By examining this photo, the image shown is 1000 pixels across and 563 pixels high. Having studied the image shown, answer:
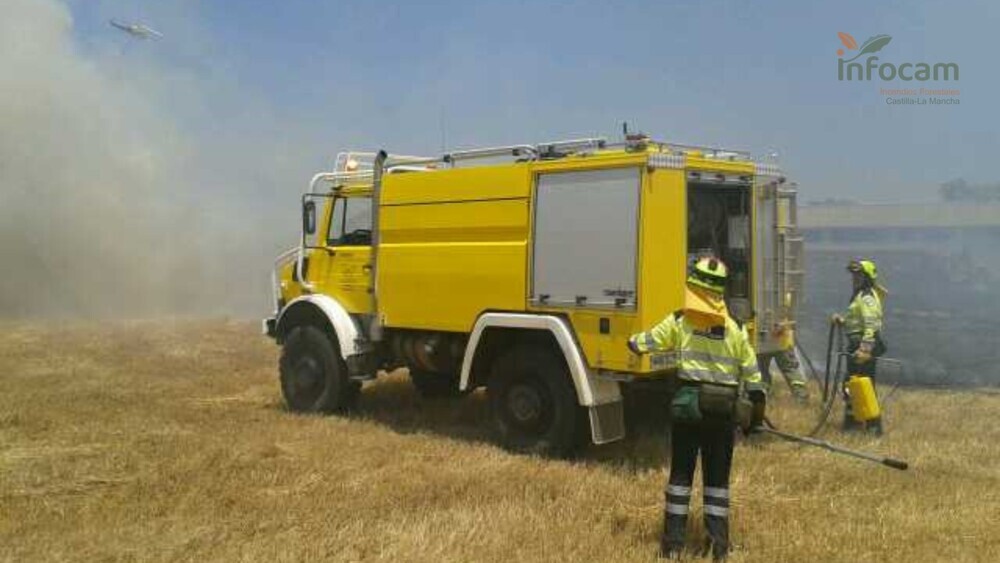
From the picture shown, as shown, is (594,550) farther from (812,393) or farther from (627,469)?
Answer: (812,393)

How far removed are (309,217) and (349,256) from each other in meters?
0.74

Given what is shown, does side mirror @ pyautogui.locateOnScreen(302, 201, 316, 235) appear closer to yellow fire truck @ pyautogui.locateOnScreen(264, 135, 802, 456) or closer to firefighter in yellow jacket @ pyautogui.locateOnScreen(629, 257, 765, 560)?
yellow fire truck @ pyautogui.locateOnScreen(264, 135, 802, 456)

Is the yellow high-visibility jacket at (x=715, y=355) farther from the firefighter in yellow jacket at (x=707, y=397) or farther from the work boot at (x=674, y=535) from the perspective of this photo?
the work boot at (x=674, y=535)

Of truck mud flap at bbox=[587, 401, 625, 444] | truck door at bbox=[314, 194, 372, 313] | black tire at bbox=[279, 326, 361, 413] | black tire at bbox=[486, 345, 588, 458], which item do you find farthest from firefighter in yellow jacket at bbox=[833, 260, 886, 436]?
black tire at bbox=[279, 326, 361, 413]

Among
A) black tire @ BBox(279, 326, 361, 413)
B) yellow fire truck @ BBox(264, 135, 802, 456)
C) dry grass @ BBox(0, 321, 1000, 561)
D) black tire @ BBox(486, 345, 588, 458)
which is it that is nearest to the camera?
dry grass @ BBox(0, 321, 1000, 561)

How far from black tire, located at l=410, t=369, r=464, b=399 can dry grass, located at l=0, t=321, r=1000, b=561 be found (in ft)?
1.15

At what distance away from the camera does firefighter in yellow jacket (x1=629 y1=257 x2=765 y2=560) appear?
17.4 ft

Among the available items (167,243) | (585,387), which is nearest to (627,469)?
(585,387)

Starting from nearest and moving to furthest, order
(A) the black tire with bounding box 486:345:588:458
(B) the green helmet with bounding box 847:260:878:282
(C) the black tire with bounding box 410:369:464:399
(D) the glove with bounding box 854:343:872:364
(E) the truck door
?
1. (A) the black tire with bounding box 486:345:588:458
2. (D) the glove with bounding box 854:343:872:364
3. (B) the green helmet with bounding box 847:260:878:282
4. (E) the truck door
5. (C) the black tire with bounding box 410:369:464:399

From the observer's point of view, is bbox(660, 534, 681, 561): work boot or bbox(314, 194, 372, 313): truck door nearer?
bbox(660, 534, 681, 561): work boot

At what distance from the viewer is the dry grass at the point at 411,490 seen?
213 inches

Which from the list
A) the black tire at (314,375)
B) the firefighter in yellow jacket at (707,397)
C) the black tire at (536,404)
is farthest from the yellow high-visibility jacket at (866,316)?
the black tire at (314,375)

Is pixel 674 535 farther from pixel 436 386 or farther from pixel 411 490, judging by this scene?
pixel 436 386

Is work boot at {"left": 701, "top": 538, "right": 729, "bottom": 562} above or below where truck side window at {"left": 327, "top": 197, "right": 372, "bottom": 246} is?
below
